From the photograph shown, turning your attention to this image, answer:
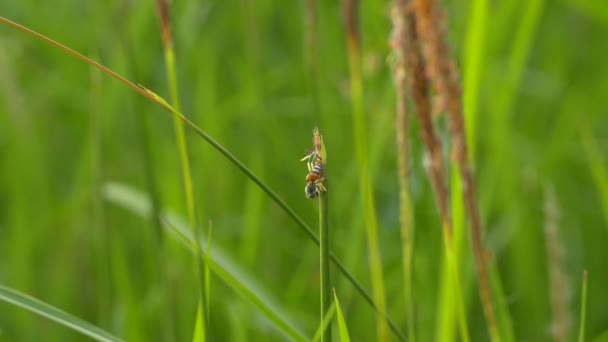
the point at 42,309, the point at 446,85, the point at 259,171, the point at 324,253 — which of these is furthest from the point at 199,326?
the point at 259,171

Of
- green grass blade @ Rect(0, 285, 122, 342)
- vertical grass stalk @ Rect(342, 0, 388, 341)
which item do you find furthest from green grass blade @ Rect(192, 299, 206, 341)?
vertical grass stalk @ Rect(342, 0, 388, 341)

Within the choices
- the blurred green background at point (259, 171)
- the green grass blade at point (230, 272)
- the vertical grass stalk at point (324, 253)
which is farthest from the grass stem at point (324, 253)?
the blurred green background at point (259, 171)

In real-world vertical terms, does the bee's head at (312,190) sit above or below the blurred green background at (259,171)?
below

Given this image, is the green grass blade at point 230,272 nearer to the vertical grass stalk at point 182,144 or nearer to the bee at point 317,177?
the vertical grass stalk at point 182,144

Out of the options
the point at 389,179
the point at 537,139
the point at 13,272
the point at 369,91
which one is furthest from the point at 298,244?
the point at 537,139

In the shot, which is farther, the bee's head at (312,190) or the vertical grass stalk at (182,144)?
the vertical grass stalk at (182,144)

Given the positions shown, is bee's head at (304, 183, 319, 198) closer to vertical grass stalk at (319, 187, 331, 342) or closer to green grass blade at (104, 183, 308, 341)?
vertical grass stalk at (319, 187, 331, 342)
